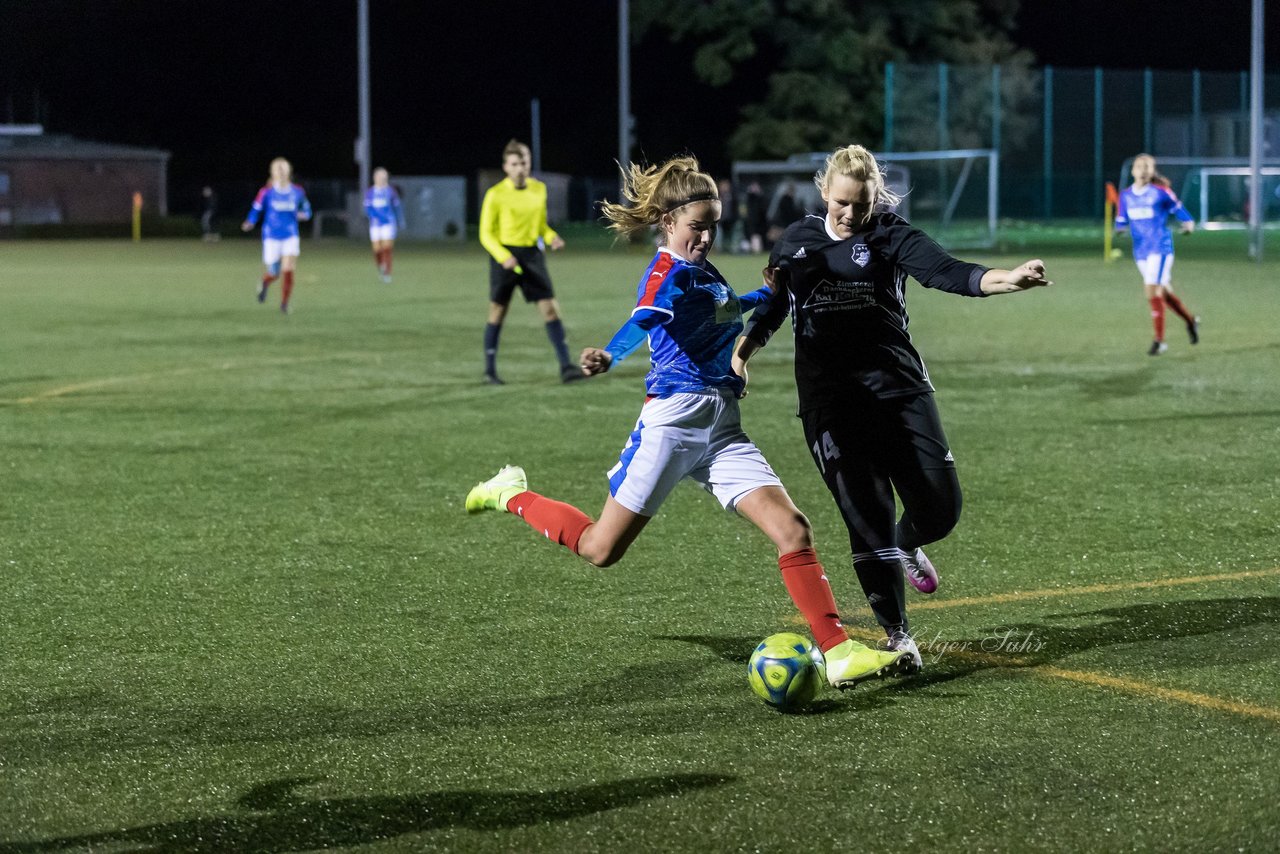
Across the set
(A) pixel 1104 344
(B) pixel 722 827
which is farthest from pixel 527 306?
(B) pixel 722 827

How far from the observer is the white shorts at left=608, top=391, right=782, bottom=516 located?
5.65 meters

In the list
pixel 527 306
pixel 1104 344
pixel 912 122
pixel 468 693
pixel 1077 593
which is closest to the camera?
pixel 468 693

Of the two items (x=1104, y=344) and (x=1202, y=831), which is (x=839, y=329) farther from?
(x=1104, y=344)

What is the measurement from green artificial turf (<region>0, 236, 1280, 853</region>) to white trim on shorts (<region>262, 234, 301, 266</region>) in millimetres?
10067

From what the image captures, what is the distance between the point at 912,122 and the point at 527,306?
20735 millimetres

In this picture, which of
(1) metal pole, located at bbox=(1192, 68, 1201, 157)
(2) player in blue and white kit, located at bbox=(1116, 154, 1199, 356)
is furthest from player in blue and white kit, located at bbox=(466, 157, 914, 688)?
(1) metal pole, located at bbox=(1192, 68, 1201, 157)

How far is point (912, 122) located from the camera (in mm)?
42500

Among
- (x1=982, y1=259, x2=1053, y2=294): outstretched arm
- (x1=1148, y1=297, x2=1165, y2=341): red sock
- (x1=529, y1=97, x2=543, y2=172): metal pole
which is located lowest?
(x1=1148, y1=297, x2=1165, y2=341): red sock

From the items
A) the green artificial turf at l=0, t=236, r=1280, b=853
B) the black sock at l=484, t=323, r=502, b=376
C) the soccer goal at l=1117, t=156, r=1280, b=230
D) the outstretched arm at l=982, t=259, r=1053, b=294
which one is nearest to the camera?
the green artificial turf at l=0, t=236, r=1280, b=853

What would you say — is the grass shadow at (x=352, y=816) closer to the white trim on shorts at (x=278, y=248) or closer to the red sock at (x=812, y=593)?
the red sock at (x=812, y=593)

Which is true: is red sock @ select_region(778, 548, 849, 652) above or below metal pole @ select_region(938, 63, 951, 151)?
below

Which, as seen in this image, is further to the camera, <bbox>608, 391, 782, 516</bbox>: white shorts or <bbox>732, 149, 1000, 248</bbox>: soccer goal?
<bbox>732, 149, 1000, 248</bbox>: soccer goal

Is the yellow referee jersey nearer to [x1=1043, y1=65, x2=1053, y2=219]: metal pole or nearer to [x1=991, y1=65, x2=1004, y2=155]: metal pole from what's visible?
[x1=991, y1=65, x2=1004, y2=155]: metal pole

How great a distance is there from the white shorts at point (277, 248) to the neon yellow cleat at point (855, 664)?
1911 centimetres
